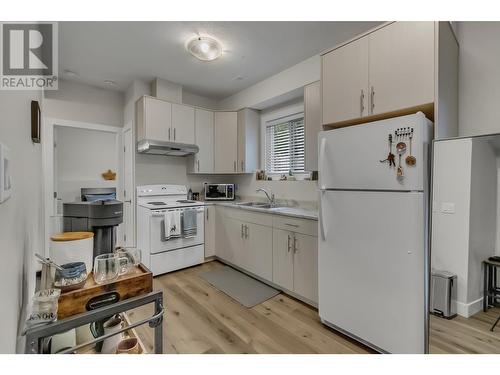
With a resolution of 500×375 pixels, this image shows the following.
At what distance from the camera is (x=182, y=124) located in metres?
3.49

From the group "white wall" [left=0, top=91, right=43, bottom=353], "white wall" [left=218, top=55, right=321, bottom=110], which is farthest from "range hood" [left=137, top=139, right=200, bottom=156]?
"white wall" [left=0, top=91, right=43, bottom=353]

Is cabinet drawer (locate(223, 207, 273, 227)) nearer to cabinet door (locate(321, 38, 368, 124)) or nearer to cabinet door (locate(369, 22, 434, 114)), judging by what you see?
cabinet door (locate(321, 38, 368, 124))

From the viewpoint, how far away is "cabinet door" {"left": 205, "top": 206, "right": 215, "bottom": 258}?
11.7ft

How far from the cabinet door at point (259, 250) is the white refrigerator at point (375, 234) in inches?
32.8

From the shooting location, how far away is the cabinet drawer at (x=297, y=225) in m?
2.26

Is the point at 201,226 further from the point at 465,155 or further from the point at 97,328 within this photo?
the point at 465,155

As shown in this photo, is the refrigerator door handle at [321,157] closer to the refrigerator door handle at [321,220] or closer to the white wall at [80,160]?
the refrigerator door handle at [321,220]

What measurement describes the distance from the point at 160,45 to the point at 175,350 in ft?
9.30

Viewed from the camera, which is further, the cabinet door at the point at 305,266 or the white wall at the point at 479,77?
the cabinet door at the point at 305,266

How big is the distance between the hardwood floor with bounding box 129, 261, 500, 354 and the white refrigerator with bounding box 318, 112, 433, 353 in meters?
0.13

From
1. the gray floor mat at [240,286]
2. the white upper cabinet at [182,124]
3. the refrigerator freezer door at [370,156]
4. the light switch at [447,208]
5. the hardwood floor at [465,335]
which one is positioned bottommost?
the gray floor mat at [240,286]

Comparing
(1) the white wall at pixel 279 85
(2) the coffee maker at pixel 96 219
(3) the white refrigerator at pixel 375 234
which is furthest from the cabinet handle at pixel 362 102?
(2) the coffee maker at pixel 96 219
